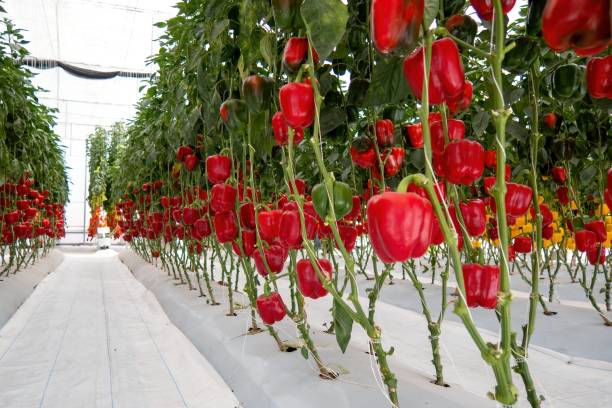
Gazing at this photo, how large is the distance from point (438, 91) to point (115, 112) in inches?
481

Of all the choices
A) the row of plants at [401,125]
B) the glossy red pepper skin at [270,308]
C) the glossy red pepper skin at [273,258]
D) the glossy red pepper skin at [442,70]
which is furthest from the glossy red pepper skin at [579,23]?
the glossy red pepper skin at [270,308]

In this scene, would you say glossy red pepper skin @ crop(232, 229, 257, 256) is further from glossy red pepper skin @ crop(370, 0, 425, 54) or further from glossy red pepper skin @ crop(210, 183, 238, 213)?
glossy red pepper skin @ crop(370, 0, 425, 54)

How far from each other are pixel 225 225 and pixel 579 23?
1.02m

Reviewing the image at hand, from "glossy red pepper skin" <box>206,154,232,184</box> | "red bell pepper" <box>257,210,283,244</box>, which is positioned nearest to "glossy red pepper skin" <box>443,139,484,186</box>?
"red bell pepper" <box>257,210,283,244</box>

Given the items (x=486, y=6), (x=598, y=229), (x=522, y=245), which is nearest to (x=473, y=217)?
(x=486, y=6)

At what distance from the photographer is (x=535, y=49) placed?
0.58 m

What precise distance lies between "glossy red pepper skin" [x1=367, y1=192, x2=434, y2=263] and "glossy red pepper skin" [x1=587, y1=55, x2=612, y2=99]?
24 cm

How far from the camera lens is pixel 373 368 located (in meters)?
0.98

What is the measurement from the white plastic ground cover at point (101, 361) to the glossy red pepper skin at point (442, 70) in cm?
120

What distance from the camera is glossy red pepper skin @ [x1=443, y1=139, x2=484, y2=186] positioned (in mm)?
521

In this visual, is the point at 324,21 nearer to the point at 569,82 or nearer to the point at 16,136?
the point at 569,82

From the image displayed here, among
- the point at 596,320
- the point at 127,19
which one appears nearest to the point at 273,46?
the point at 596,320

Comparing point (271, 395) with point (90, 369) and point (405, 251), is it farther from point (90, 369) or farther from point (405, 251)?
point (405, 251)

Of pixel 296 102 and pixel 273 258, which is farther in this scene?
pixel 273 258
